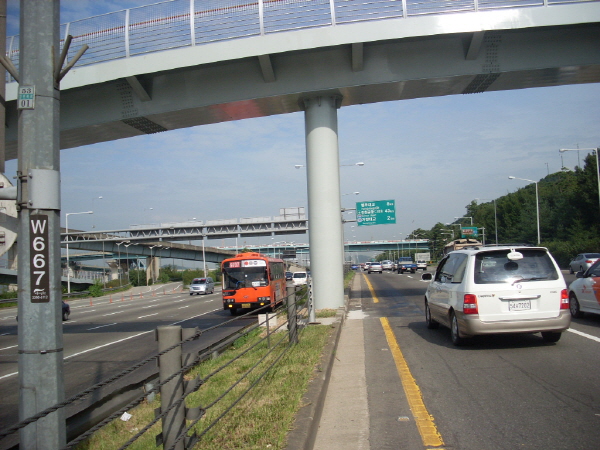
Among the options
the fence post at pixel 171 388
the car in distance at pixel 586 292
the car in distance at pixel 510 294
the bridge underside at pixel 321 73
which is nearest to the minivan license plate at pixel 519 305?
the car in distance at pixel 510 294

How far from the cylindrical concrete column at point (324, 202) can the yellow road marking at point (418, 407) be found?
6.35m

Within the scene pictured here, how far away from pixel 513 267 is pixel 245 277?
697 inches

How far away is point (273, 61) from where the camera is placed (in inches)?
642

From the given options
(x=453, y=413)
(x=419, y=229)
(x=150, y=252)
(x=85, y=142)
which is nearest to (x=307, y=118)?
(x=85, y=142)

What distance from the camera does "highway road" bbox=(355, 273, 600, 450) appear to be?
5309 mm

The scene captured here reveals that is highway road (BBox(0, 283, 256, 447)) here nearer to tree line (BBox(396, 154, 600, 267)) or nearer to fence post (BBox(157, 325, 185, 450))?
fence post (BBox(157, 325, 185, 450))

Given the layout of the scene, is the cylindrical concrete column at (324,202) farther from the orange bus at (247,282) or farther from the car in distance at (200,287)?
the car in distance at (200,287)

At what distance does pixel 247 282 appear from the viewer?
25906 mm

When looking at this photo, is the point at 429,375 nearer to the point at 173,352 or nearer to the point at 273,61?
the point at 173,352

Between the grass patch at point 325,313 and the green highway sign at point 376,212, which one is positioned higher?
the green highway sign at point 376,212

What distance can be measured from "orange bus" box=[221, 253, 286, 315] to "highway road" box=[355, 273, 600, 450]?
14.2 meters

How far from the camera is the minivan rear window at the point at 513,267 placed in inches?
374

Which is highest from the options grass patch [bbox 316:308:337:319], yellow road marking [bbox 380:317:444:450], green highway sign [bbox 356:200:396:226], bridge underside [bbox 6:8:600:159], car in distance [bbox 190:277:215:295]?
bridge underside [bbox 6:8:600:159]

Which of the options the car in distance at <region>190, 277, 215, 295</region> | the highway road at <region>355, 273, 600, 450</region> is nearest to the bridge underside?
the highway road at <region>355, 273, 600, 450</region>
